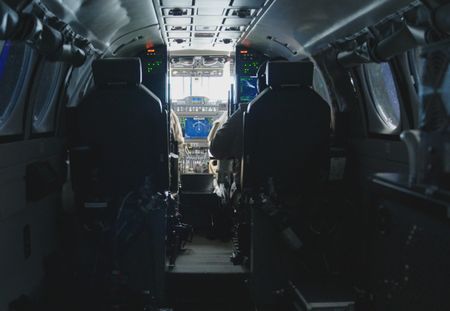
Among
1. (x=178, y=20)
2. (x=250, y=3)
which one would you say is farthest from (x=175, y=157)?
(x=250, y=3)

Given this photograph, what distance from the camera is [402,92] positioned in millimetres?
4129

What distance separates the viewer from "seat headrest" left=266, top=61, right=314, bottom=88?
4672 millimetres

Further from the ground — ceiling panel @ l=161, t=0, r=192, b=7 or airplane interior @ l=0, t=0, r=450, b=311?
ceiling panel @ l=161, t=0, r=192, b=7

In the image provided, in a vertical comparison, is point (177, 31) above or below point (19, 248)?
above

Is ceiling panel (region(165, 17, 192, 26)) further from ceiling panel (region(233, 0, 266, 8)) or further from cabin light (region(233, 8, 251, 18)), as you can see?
ceiling panel (region(233, 0, 266, 8))

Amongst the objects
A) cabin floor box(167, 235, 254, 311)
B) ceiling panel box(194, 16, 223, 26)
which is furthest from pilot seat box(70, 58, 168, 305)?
ceiling panel box(194, 16, 223, 26)

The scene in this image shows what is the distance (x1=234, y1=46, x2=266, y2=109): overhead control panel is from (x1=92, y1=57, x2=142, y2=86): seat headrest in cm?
377

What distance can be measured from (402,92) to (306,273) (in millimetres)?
1933

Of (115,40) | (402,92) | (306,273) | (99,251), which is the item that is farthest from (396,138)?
(115,40)

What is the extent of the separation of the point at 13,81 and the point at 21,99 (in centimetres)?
21

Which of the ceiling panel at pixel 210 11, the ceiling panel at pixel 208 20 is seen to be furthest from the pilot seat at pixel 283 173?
the ceiling panel at pixel 208 20

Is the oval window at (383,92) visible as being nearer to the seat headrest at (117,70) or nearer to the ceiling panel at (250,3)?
the ceiling panel at (250,3)

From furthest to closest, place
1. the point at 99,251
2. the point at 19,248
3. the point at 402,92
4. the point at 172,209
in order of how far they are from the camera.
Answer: the point at 172,209 < the point at 99,251 < the point at 402,92 < the point at 19,248

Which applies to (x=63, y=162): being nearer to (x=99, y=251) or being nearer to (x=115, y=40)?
(x=99, y=251)
